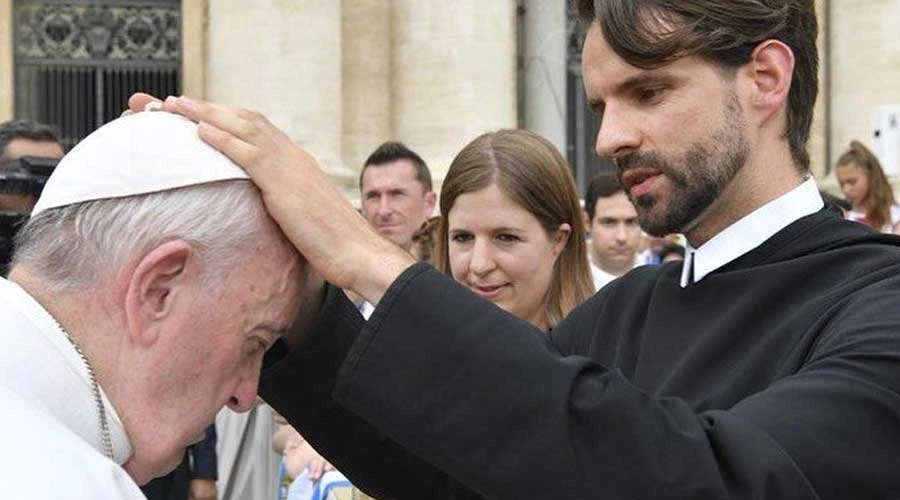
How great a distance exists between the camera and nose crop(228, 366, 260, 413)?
239 cm

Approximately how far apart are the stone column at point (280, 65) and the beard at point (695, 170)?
1084cm

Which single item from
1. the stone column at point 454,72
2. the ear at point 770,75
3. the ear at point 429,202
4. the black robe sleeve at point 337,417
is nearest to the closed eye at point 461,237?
the black robe sleeve at point 337,417

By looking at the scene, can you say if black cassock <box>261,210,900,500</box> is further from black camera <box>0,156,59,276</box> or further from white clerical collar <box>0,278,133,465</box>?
black camera <box>0,156,59,276</box>

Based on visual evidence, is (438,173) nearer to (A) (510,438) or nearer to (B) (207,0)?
(B) (207,0)

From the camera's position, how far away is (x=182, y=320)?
2.23 metres

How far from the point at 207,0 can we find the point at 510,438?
12.2 m

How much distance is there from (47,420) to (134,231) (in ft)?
1.14

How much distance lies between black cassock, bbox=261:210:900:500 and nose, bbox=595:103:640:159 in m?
0.27

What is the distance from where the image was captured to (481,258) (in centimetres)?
457

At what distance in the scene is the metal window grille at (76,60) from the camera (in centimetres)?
1380

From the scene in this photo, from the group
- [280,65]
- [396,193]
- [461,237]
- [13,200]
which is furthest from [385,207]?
[280,65]

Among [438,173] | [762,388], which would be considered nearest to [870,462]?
[762,388]

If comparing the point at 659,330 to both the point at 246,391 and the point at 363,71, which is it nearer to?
the point at 246,391

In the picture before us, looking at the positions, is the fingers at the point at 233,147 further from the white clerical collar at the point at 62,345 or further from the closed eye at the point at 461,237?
the closed eye at the point at 461,237
